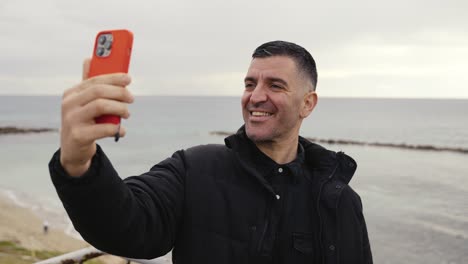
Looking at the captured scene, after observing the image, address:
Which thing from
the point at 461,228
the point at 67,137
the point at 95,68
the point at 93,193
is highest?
Result: the point at 95,68

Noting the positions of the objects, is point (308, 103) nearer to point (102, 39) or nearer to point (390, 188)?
point (102, 39)

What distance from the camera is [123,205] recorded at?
184cm

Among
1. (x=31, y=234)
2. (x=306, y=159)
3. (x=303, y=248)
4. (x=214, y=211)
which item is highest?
(x=306, y=159)

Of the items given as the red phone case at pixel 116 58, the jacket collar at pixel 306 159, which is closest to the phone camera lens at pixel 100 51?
the red phone case at pixel 116 58

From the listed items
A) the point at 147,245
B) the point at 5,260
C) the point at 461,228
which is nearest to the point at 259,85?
the point at 147,245

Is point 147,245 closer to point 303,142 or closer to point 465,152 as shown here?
point 303,142

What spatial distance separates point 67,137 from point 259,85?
6.07ft

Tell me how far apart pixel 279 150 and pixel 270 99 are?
417mm

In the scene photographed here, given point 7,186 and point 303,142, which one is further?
point 7,186

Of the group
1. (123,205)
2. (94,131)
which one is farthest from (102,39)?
(123,205)

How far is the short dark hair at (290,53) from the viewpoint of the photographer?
310 centimetres

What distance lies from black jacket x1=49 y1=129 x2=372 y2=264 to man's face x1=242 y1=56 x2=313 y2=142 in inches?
6.8

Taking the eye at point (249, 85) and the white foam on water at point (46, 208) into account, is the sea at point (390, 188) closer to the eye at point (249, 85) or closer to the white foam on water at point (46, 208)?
the white foam on water at point (46, 208)

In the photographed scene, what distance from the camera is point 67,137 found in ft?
4.69
